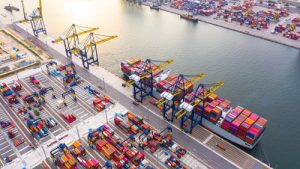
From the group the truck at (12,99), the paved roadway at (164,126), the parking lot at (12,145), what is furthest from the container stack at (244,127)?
the truck at (12,99)

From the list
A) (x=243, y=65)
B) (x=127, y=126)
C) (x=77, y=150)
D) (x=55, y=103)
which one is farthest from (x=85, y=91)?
(x=243, y=65)

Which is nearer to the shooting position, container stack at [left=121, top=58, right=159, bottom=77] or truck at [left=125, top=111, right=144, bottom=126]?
truck at [left=125, top=111, right=144, bottom=126]

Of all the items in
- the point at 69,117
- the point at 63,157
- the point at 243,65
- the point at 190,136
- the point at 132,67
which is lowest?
the point at 190,136

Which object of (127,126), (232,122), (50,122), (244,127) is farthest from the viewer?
(50,122)

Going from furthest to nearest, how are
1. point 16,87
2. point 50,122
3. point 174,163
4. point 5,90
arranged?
1. point 16,87
2. point 5,90
3. point 50,122
4. point 174,163

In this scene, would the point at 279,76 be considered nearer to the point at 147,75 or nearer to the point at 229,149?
the point at 229,149

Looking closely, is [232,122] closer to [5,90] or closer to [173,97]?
[173,97]

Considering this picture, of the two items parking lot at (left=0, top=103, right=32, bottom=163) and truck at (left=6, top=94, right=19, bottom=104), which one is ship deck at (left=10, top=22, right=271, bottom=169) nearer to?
truck at (left=6, top=94, right=19, bottom=104)

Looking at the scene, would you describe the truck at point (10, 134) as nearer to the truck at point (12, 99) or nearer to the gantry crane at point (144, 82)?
the truck at point (12, 99)

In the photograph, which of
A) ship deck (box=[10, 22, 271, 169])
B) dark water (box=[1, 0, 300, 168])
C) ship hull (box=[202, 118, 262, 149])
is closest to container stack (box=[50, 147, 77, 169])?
ship deck (box=[10, 22, 271, 169])

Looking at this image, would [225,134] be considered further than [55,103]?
No
